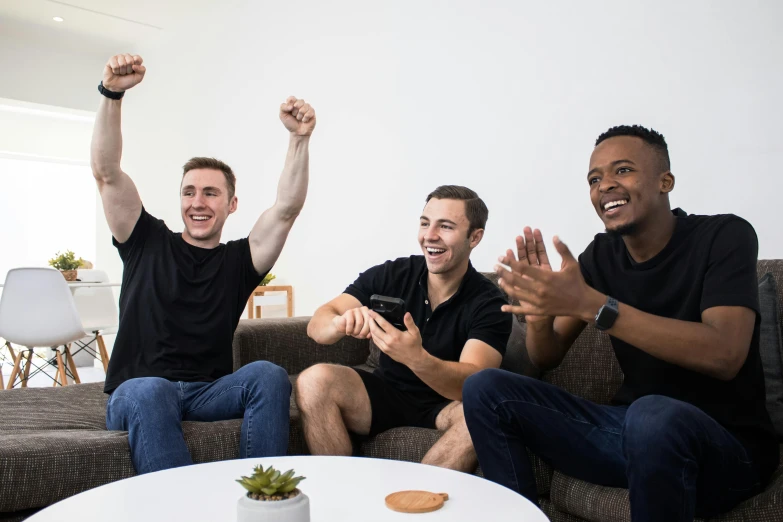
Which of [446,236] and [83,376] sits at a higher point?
[446,236]

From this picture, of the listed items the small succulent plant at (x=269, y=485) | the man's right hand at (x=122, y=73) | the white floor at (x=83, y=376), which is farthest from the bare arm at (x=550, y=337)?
the white floor at (x=83, y=376)

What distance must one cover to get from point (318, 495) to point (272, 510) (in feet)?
0.70

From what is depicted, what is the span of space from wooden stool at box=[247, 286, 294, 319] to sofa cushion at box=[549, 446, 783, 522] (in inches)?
135

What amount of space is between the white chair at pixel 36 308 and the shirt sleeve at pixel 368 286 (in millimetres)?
2669

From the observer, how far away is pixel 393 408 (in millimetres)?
2041

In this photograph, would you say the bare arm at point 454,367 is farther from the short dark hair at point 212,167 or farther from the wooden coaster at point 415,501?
the short dark hair at point 212,167

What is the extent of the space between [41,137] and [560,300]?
29.2 feet

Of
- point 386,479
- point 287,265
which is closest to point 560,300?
point 386,479

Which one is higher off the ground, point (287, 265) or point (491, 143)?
point (491, 143)

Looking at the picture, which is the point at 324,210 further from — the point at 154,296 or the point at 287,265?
the point at 154,296

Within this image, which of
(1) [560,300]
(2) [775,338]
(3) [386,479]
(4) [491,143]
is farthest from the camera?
(4) [491,143]

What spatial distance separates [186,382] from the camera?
2.01m

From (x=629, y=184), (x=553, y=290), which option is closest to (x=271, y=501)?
(x=553, y=290)

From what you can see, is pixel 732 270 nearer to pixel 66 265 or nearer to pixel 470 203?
pixel 470 203
